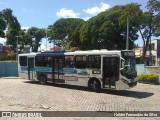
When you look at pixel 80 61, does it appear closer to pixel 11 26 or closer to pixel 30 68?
pixel 30 68

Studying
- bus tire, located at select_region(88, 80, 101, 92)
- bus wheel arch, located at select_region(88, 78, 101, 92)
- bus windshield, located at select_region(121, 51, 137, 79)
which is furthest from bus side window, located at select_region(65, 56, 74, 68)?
bus windshield, located at select_region(121, 51, 137, 79)

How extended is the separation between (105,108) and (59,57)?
372 inches

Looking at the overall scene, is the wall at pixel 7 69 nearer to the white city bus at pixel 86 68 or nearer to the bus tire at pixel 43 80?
the white city bus at pixel 86 68

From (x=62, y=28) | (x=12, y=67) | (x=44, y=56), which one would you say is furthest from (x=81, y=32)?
(x=44, y=56)

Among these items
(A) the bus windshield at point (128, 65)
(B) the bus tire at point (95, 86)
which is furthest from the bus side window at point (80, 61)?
(A) the bus windshield at point (128, 65)

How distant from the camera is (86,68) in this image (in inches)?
779

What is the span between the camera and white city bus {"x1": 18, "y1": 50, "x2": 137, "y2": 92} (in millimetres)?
17828

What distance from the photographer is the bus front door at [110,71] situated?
A: 1791 cm

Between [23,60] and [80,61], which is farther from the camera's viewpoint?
[23,60]

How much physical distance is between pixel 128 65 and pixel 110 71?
1.15 metres

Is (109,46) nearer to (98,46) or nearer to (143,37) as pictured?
(98,46)

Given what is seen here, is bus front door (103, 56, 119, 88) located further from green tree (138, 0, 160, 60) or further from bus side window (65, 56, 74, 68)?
green tree (138, 0, 160, 60)

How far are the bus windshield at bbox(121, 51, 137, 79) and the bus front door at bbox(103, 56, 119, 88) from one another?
477 mm

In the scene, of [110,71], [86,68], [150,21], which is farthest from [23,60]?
[150,21]
